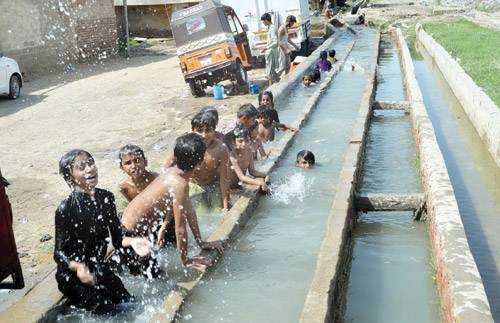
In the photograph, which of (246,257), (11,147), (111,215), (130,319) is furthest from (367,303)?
(11,147)

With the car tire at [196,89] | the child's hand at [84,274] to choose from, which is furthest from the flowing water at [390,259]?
the car tire at [196,89]

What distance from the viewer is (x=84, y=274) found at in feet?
12.1

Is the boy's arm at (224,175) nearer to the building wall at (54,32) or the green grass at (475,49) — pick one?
the green grass at (475,49)

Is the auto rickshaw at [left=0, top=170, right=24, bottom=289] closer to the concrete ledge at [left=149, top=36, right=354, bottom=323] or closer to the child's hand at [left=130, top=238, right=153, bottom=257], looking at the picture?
the child's hand at [left=130, top=238, right=153, bottom=257]

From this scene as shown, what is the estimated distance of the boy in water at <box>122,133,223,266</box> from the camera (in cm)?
421

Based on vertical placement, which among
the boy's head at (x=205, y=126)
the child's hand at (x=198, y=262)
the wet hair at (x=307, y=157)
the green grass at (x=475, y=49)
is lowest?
the green grass at (x=475, y=49)

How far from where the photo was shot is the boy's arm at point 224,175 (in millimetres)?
5828

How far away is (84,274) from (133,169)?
4.36 ft

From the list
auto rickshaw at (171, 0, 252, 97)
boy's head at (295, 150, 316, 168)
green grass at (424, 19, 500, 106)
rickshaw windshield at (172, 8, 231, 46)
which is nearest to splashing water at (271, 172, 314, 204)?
boy's head at (295, 150, 316, 168)

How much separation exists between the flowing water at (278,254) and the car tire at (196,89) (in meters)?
6.22

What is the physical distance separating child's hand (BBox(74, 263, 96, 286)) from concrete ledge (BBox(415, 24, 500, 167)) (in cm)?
673

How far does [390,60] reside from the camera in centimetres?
1970

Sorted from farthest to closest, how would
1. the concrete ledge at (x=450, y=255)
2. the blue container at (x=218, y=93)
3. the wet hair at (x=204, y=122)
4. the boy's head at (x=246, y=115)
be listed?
the blue container at (x=218, y=93)
the boy's head at (x=246, y=115)
the wet hair at (x=204, y=122)
the concrete ledge at (x=450, y=255)

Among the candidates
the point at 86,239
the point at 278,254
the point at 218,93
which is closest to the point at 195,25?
the point at 218,93
